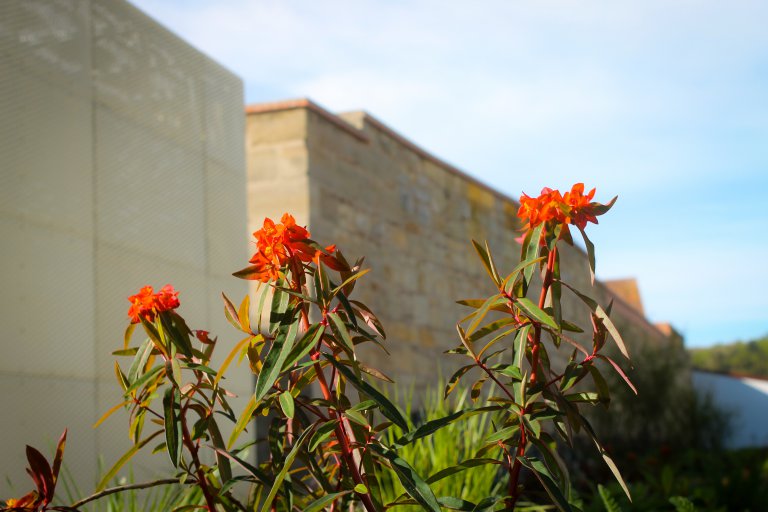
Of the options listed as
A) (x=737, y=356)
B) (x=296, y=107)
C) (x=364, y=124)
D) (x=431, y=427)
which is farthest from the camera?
(x=737, y=356)

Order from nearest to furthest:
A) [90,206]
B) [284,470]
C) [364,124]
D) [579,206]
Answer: [284,470] → [579,206] → [90,206] → [364,124]

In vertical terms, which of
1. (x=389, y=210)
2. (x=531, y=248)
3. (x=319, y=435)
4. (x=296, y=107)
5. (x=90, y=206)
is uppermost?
(x=296, y=107)

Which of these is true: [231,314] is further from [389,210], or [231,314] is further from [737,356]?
[737,356]

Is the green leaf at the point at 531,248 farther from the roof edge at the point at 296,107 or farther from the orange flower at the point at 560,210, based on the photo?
the roof edge at the point at 296,107

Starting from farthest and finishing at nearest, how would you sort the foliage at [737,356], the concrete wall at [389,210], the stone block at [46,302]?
the foliage at [737,356], the concrete wall at [389,210], the stone block at [46,302]

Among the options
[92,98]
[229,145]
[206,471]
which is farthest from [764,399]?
[206,471]

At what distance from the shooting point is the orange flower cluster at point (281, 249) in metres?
1.72

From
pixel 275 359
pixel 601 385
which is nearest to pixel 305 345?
pixel 275 359

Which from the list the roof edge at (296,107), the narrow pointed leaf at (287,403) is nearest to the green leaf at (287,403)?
the narrow pointed leaf at (287,403)

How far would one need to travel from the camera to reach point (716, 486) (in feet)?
15.4

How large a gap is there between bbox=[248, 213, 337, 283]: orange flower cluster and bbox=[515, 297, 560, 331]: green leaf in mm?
339

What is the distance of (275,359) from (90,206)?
115 inches

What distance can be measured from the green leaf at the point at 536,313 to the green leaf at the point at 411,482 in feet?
1.09

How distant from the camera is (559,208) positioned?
5.89 feet
